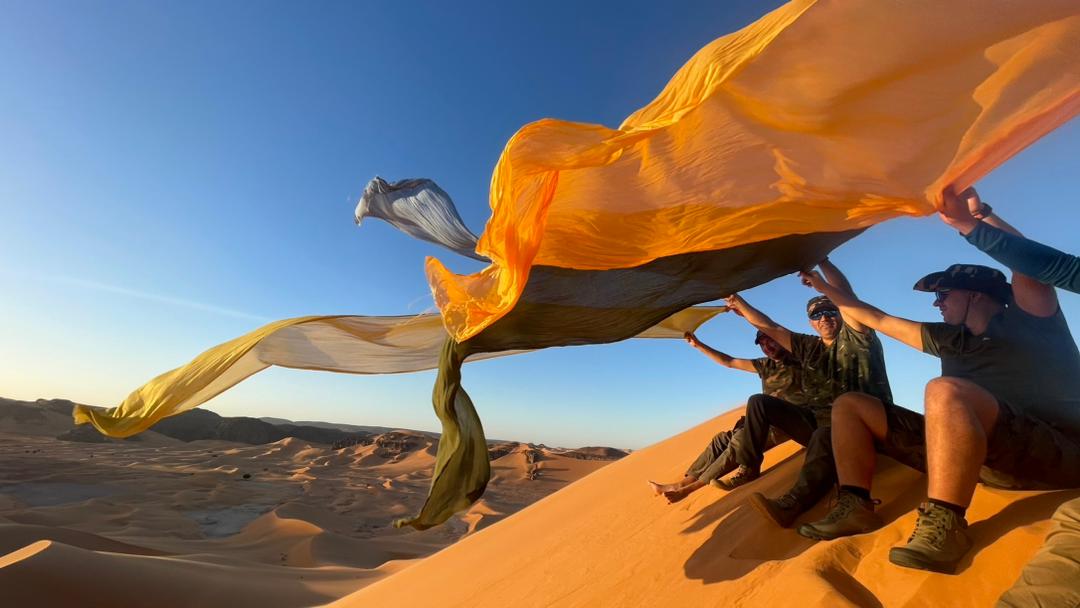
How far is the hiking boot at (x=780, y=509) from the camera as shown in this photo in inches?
98.7

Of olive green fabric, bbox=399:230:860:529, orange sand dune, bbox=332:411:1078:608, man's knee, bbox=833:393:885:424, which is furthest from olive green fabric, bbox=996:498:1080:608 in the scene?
olive green fabric, bbox=399:230:860:529

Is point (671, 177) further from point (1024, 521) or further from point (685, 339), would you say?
point (685, 339)

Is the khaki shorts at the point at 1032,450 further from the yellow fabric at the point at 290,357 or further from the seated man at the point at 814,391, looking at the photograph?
the yellow fabric at the point at 290,357

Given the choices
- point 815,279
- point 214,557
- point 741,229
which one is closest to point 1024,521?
point 815,279

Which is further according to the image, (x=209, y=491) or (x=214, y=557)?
(x=209, y=491)

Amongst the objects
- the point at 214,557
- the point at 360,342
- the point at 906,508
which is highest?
the point at 360,342

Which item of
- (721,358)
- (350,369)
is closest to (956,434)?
(721,358)

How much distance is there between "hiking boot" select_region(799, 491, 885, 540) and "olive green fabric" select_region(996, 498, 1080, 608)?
27.1 inches

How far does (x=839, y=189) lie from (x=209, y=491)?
1490 cm

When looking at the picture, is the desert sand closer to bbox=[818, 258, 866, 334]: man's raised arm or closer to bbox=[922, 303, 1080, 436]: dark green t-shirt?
bbox=[818, 258, 866, 334]: man's raised arm

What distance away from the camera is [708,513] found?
3160mm

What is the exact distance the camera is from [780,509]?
2520mm

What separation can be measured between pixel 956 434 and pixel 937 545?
38 centimetres

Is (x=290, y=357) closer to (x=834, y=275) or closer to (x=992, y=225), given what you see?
(x=834, y=275)
